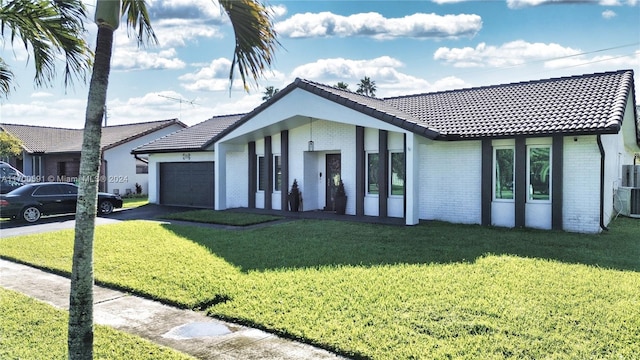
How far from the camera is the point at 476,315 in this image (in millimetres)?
5848

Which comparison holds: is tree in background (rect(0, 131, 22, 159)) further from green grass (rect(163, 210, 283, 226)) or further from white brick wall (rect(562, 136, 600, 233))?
white brick wall (rect(562, 136, 600, 233))

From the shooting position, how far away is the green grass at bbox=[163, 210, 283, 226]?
1523 cm

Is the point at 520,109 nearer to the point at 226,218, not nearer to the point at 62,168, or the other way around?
the point at 226,218

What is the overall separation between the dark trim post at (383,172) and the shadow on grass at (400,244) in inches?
71.2

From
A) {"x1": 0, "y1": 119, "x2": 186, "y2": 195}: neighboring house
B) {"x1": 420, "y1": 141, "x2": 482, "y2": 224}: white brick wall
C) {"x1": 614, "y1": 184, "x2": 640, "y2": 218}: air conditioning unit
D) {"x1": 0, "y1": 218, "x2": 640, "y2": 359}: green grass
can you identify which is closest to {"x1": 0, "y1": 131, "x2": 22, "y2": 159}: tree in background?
{"x1": 0, "y1": 119, "x2": 186, "y2": 195}: neighboring house

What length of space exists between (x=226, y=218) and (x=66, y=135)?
29606mm

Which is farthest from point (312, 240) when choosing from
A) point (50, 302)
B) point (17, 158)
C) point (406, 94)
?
point (17, 158)

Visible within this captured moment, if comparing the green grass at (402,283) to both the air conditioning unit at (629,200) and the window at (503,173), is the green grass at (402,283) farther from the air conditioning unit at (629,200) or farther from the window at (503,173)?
the air conditioning unit at (629,200)

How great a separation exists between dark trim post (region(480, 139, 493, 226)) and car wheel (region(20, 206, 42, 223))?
15688mm

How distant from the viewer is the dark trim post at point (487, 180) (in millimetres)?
13812

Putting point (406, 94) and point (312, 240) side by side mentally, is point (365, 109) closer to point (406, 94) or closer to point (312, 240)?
point (312, 240)

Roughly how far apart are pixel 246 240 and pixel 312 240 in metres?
1.70

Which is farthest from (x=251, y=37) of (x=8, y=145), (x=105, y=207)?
(x=8, y=145)

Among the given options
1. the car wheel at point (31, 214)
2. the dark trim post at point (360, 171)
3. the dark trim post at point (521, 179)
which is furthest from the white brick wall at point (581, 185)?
the car wheel at point (31, 214)
